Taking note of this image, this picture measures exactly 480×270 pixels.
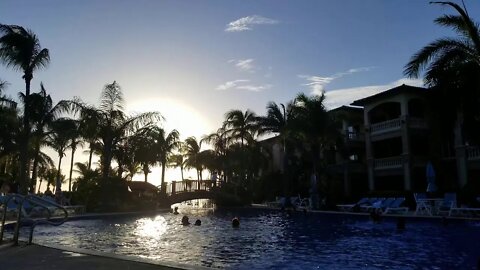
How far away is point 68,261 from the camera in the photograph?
24.3 feet

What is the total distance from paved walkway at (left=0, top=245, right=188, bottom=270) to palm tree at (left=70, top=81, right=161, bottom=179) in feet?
67.0

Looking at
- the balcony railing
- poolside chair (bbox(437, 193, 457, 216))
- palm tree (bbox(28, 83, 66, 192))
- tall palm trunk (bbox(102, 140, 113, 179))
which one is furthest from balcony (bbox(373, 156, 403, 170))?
palm tree (bbox(28, 83, 66, 192))

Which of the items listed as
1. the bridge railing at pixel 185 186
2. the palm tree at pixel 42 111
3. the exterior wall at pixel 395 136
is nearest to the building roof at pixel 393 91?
the exterior wall at pixel 395 136

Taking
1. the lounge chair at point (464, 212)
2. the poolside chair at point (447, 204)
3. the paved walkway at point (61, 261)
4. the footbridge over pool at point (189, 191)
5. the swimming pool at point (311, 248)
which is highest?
the footbridge over pool at point (189, 191)

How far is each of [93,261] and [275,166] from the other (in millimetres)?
42855

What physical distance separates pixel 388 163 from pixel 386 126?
289 centimetres

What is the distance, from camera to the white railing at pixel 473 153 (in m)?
29.4

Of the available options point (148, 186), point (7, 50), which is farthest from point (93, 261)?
point (148, 186)

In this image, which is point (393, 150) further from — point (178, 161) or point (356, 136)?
point (178, 161)

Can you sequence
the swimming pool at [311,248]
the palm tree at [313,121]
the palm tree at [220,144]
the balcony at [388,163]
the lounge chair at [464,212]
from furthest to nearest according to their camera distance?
the palm tree at [220,144]
the balcony at [388,163]
the palm tree at [313,121]
the lounge chair at [464,212]
the swimming pool at [311,248]

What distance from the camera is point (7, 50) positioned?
22.7 metres

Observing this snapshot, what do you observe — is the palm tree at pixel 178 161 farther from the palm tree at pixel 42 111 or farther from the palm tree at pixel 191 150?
the palm tree at pixel 42 111

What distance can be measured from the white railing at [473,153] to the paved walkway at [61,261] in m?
28.0

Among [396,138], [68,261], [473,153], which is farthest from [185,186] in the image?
[68,261]
